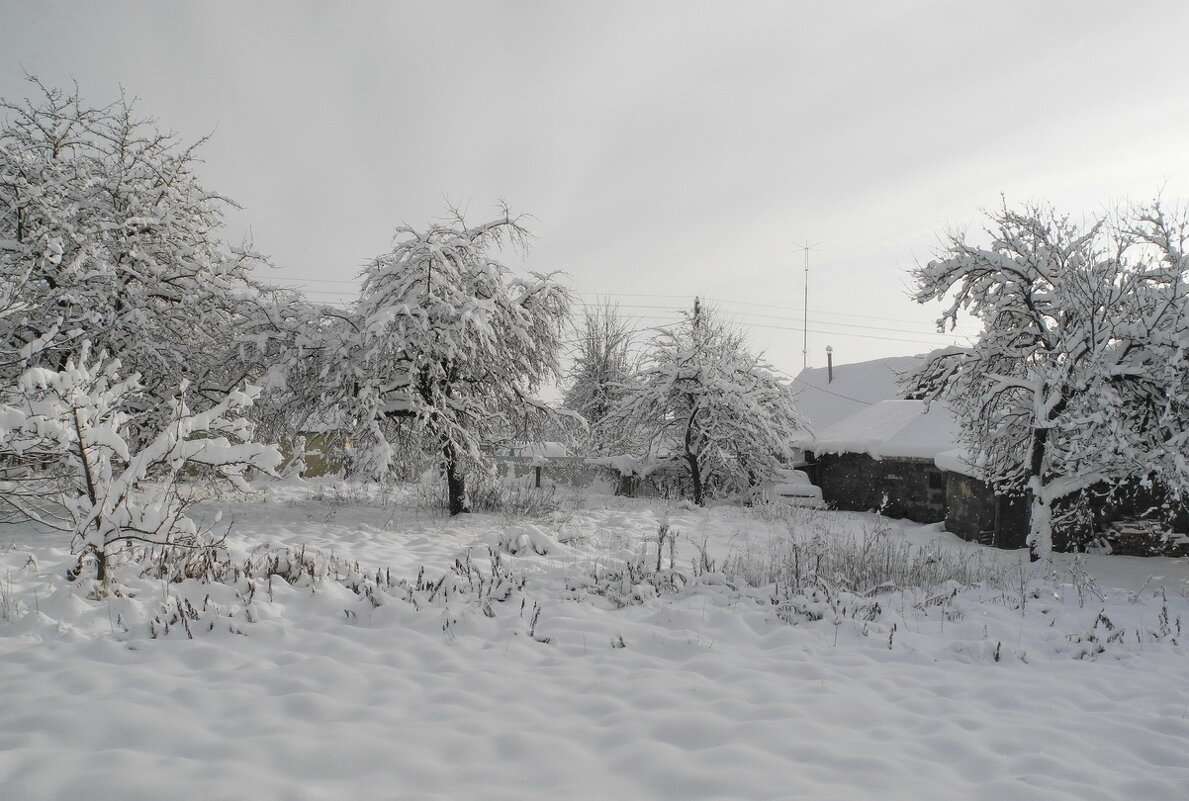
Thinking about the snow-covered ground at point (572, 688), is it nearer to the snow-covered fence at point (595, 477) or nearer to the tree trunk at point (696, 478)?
the snow-covered fence at point (595, 477)

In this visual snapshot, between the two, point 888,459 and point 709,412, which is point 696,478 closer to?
Result: point 709,412

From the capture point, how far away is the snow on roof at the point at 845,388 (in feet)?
95.5

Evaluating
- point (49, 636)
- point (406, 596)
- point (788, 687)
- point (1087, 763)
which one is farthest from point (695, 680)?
point (49, 636)

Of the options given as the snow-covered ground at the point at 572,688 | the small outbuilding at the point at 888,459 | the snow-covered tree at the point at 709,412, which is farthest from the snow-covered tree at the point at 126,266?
the small outbuilding at the point at 888,459

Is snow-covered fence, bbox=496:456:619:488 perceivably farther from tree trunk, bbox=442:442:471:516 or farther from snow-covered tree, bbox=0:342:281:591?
snow-covered tree, bbox=0:342:281:591

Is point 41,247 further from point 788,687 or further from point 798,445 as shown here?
point 798,445

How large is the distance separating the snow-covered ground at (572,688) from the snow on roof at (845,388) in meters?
22.7

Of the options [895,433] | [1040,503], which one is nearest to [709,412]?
[895,433]

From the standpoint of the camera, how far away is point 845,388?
3094 centimetres

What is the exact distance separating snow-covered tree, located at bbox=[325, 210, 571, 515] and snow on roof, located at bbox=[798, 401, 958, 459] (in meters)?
9.76

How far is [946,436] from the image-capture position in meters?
17.6

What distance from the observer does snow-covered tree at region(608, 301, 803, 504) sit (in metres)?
19.1

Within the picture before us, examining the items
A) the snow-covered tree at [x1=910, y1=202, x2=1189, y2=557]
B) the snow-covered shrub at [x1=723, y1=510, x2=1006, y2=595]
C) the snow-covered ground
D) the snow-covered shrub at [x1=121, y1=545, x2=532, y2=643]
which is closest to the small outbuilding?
the snow-covered tree at [x1=910, y1=202, x2=1189, y2=557]

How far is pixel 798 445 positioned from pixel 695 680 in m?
20.3
